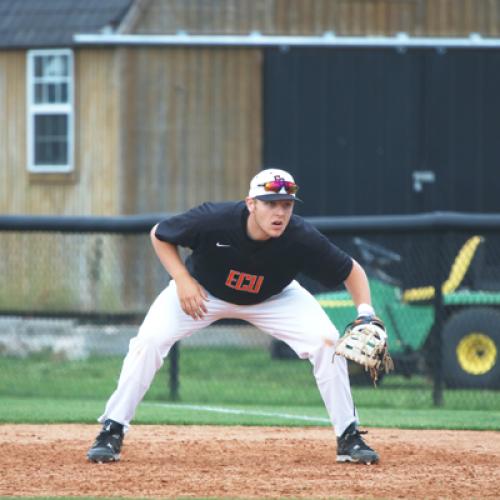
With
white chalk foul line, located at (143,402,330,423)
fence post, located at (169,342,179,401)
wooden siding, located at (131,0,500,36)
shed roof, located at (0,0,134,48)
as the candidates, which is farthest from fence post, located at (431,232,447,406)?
shed roof, located at (0,0,134,48)

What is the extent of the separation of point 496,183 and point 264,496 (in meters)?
13.1

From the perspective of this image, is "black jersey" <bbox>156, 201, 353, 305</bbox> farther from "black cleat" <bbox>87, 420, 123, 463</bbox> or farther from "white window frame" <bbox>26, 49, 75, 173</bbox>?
"white window frame" <bbox>26, 49, 75, 173</bbox>

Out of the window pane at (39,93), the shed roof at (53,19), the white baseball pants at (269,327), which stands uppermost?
the shed roof at (53,19)

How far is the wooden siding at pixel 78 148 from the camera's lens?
19.3 meters

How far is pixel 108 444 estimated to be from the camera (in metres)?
8.27

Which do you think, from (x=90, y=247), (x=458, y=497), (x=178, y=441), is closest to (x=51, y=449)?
(x=178, y=441)

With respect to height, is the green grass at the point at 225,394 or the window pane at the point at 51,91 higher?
the window pane at the point at 51,91

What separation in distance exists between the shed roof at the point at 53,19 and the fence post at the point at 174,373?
7.33 meters

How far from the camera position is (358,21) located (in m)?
19.3

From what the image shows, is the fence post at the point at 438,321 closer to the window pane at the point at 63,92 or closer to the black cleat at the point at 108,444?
the black cleat at the point at 108,444

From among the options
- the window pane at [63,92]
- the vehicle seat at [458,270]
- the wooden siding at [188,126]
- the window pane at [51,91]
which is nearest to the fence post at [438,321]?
the vehicle seat at [458,270]

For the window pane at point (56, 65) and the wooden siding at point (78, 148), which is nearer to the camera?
the wooden siding at point (78, 148)

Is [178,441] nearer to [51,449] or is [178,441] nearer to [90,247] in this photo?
[51,449]

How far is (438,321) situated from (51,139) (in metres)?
8.83
